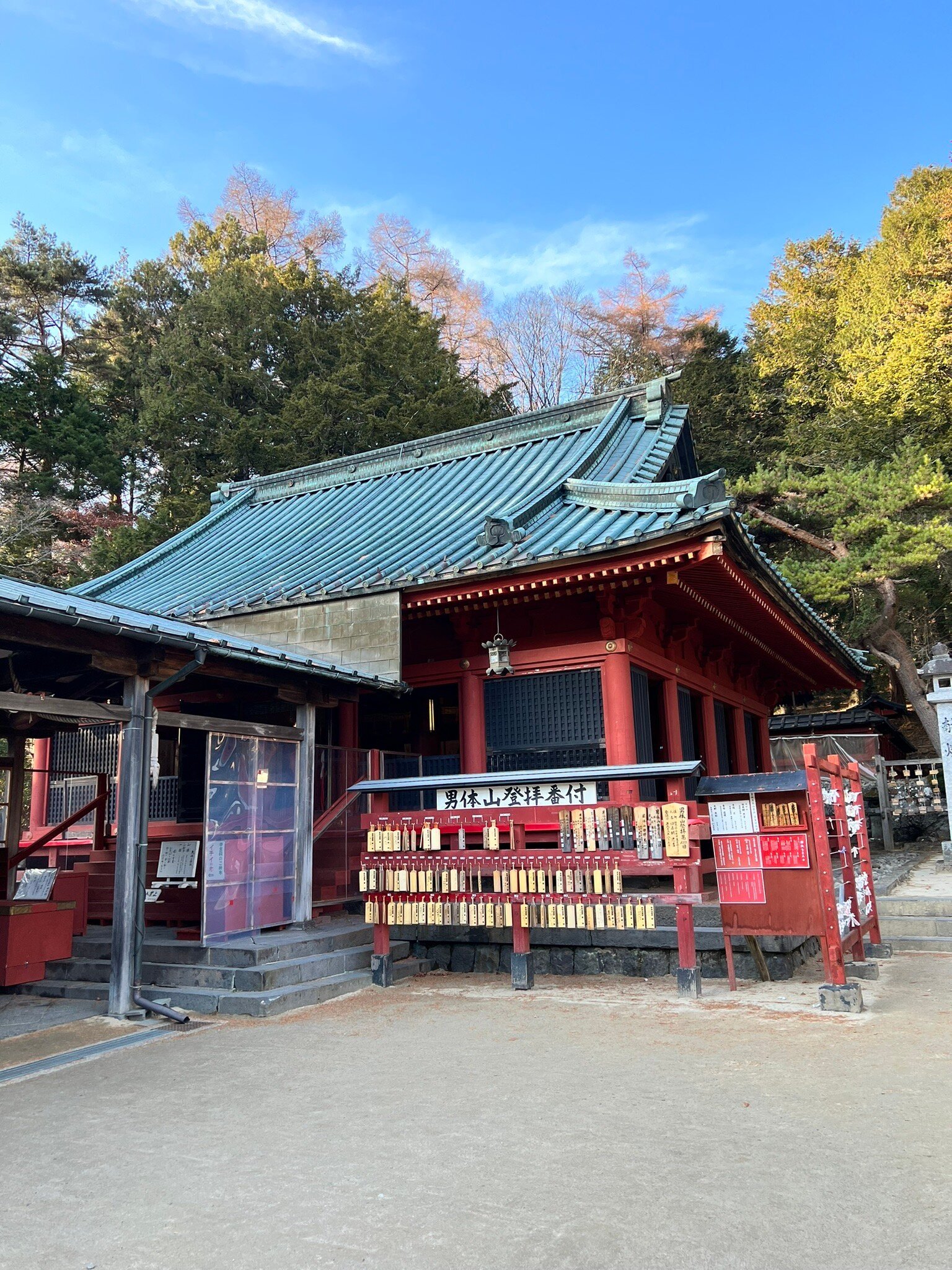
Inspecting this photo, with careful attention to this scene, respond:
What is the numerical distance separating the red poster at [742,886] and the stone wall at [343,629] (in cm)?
480

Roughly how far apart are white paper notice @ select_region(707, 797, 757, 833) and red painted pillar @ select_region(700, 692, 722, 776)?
6.77 metres

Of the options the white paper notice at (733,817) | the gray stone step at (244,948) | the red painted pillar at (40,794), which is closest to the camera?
the white paper notice at (733,817)

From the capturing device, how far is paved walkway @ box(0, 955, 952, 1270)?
129 inches

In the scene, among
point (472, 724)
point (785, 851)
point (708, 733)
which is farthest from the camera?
point (708, 733)

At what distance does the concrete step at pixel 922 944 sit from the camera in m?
9.86

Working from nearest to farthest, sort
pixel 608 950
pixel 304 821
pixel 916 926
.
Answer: pixel 608 950, pixel 304 821, pixel 916 926

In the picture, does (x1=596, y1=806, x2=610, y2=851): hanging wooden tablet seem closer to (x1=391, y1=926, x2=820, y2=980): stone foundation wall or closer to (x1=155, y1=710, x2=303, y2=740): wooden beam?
(x1=391, y1=926, x2=820, y2=980): stone foundation wall

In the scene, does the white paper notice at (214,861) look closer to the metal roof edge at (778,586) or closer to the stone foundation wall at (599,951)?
the stone foundation wall at (599,951)

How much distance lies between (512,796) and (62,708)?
13.9 ft

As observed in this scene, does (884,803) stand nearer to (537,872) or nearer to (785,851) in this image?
(785,851)

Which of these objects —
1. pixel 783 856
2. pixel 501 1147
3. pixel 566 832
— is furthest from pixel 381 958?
pixel 501 1147

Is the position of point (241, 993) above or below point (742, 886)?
below

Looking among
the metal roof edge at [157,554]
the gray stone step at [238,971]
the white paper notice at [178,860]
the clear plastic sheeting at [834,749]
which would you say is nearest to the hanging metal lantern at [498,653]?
the gray stone step at [238,971]

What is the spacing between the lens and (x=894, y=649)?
23516 mm
